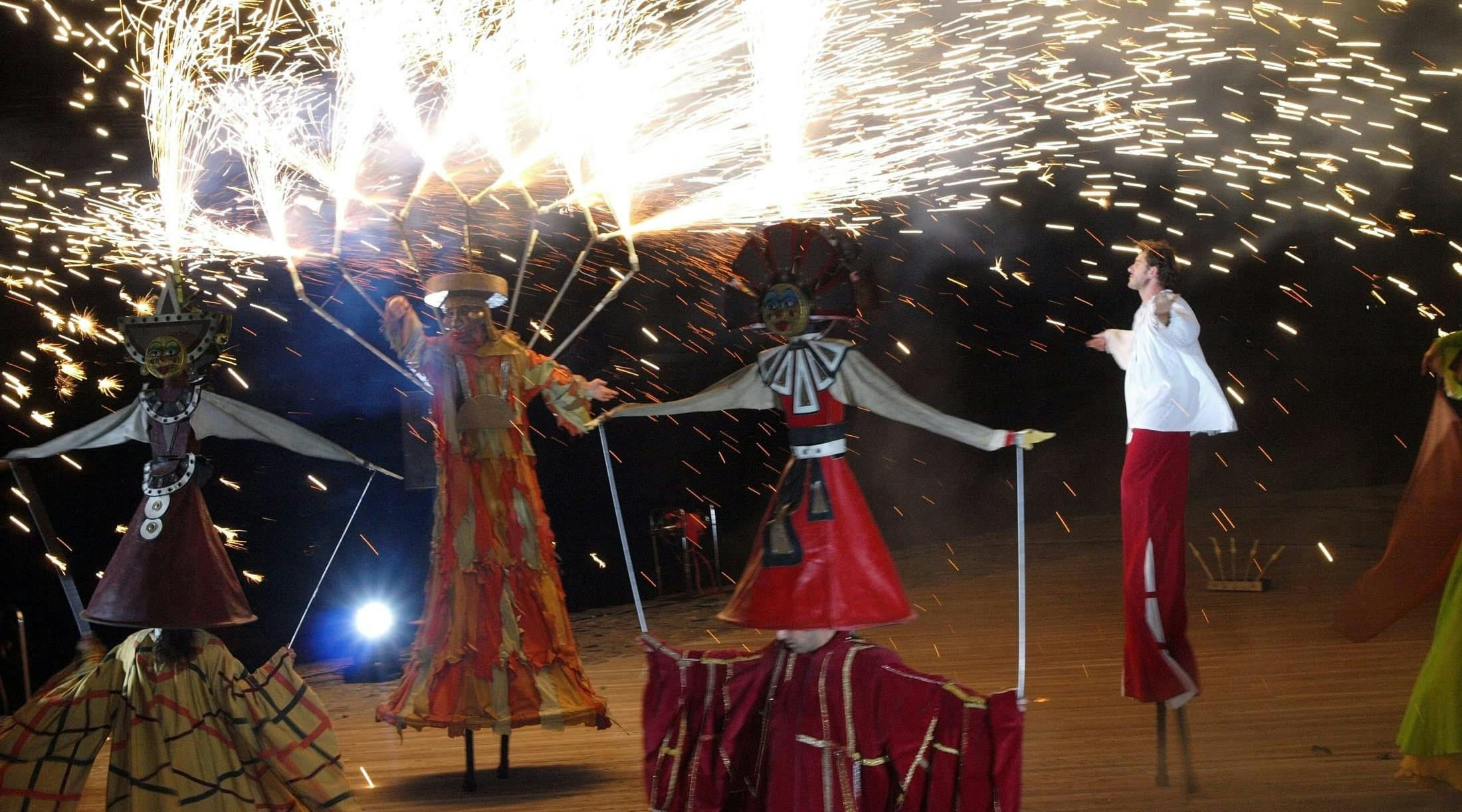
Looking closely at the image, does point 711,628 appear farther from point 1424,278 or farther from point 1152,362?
point 1424,278

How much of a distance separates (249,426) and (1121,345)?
103 inches

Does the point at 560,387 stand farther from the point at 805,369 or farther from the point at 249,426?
the point at 805,369

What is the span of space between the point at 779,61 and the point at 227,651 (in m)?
2.64

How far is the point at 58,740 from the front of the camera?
10.7ft

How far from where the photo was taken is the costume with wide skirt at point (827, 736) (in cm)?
281

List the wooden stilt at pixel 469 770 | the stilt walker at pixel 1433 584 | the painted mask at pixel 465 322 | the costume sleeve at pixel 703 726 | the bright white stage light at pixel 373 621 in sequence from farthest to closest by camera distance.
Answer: the bright white stage light at pixel 373 621 → the painted mask at pixel 465 322 → the wooden stilt at pixel 469 770 → the stilt walker at pixel 1433 584 → the costume sleeve at pixel 703 726

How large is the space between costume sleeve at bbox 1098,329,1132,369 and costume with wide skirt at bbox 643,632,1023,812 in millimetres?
1454

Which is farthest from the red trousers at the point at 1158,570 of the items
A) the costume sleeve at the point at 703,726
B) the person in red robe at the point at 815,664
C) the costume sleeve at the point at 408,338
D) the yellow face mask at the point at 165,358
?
the yellow face mask at the point at 165,358

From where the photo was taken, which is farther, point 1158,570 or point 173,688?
point 1158,570

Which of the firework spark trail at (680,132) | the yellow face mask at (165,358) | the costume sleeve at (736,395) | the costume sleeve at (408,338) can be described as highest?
the firework spark trail at (680,132)

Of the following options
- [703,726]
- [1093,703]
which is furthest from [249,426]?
[1093,703]

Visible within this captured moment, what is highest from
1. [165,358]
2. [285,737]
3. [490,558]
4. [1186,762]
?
[165,358]

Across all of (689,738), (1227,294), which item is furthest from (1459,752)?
(1227,294)

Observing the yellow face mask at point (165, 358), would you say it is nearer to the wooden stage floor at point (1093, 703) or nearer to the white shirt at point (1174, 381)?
the wooden stage floor at point (1093, 703)
